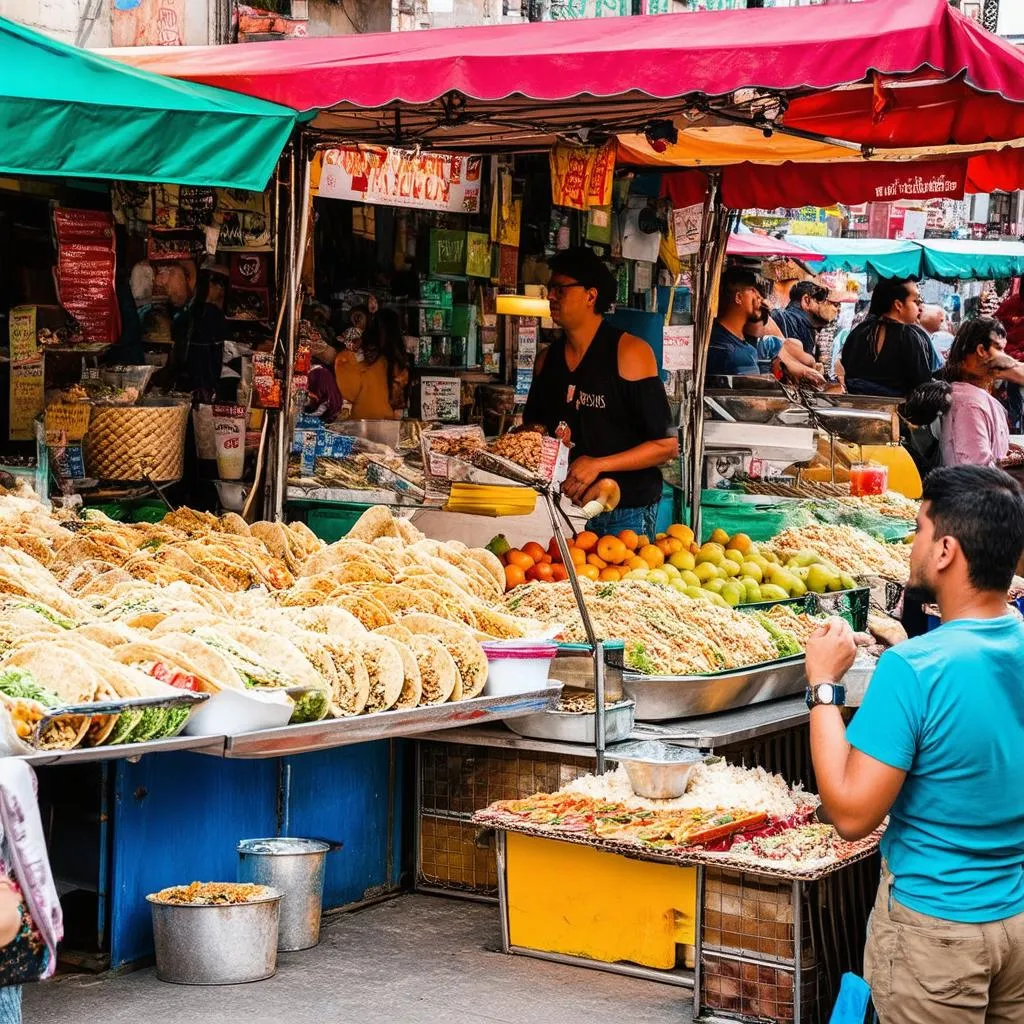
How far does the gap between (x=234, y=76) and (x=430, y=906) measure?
342 cm

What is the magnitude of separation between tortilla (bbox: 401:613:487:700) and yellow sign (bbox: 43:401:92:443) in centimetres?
262

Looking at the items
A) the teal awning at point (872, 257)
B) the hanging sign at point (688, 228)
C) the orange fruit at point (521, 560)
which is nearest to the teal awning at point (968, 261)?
the teal awning at point (872, 257)

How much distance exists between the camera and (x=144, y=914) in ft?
15.8

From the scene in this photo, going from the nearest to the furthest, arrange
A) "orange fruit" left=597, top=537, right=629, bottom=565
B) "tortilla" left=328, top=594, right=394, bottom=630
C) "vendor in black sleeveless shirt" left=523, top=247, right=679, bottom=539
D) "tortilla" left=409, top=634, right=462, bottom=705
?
"tortilla" left=409, top=634, right=462, bottom=705 → "tortilla" left=328, top=594, right=394, bottom=630 → "orange fruit" left=597, top=537, right=629, bottom=565 → "vendor in black sleeveless shirt" left=523, top=247, right=679, bottom=539

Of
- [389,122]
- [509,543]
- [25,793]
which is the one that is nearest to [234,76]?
[389,122]

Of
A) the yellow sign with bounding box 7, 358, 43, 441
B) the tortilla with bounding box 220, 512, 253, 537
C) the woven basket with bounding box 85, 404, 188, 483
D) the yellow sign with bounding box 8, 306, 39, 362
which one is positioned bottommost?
the tortilla with bounding box 220, 512, 253, 537

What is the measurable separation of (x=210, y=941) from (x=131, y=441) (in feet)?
10.4

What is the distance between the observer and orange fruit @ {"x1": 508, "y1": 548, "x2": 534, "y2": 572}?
665 centimetres

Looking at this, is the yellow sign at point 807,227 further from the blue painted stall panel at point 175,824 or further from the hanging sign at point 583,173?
the blue painted stall panel at point 175,824

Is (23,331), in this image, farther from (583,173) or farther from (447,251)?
(447,251)

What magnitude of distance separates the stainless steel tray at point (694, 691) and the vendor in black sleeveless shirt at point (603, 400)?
1785mm

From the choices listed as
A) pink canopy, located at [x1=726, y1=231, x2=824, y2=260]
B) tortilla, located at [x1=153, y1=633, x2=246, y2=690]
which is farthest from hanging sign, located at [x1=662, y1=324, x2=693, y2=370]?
tortilla, located at [x1=153, y1=633, x2=246, y2=690]

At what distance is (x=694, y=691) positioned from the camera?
5559 mm

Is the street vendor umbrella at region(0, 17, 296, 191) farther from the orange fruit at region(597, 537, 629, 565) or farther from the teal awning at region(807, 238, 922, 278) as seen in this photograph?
the teal awning at region(807, 238, 922, 278)
